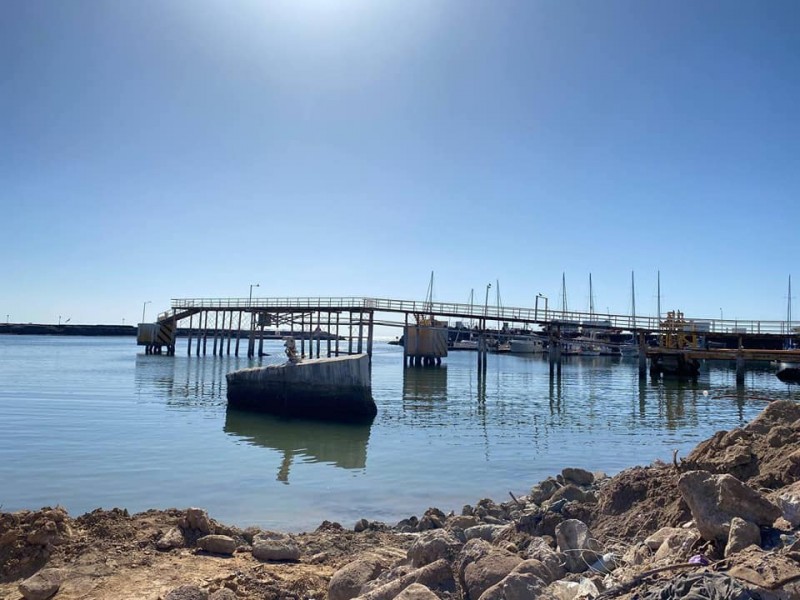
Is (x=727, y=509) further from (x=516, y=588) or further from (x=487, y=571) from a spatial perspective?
(x=487, y=571)

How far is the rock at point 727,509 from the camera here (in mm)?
4633

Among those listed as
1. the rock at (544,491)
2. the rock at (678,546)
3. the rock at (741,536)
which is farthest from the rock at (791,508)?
the rock at (544,491)

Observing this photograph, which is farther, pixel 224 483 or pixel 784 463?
pixel 224 483

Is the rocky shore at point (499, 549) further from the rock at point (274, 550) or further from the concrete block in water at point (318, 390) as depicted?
the concrete block in water at point (318, 390)

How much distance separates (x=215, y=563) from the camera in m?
6.58

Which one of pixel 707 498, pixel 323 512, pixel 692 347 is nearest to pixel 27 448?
pixel 323 512

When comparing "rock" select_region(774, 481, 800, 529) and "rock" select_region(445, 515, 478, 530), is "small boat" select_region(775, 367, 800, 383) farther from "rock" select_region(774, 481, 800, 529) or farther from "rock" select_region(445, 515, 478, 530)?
"rock" select_region(774, 481, 800, 529)

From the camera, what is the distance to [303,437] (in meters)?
18.0

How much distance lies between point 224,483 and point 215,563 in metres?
5.44

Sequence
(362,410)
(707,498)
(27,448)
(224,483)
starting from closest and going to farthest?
1. (707,498)
2. (224,483)
3. (27,448)
4. (362,410)

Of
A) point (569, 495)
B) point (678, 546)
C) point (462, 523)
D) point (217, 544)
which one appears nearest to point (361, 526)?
point (462, 523)

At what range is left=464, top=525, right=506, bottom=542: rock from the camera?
7.29 meters

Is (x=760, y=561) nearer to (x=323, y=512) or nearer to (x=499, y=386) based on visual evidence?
(x=323, y=512)

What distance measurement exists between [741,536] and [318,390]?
58.6 feet
